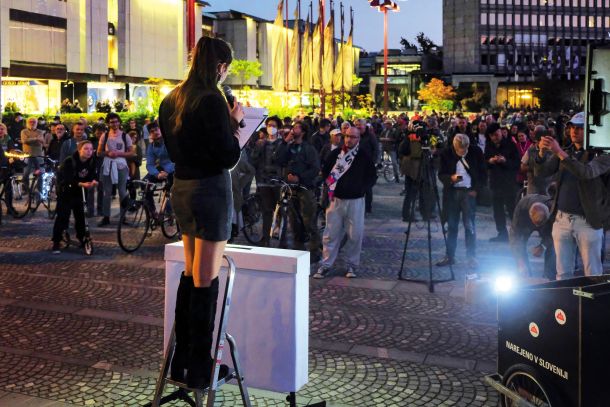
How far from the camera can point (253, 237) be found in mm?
12180

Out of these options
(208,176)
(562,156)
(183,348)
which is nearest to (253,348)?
(183,348)

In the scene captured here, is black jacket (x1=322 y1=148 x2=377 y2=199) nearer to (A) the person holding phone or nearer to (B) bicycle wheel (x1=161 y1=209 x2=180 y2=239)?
(A) the person holding phone

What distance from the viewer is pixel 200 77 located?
12.0 ft

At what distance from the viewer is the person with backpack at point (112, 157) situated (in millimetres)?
13469

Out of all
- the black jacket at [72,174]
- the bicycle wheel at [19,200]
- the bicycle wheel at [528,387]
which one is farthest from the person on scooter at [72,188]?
the bicycle wheel at [528,387]

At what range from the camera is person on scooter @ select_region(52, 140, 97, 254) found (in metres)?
10.7

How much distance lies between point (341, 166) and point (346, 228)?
82 cm

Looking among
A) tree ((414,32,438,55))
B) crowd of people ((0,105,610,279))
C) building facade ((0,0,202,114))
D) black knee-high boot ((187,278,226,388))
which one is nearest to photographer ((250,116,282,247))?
crowd of people ((0,105,610,279))

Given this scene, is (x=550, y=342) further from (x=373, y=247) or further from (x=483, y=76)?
(x=483, y=76)

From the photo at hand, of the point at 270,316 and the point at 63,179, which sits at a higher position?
the point at 63,179

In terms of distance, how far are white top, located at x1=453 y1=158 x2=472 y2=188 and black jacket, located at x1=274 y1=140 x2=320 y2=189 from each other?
6.63ft

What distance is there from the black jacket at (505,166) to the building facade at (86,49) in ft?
103

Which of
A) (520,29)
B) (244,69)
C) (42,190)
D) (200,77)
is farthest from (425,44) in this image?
(200,77)

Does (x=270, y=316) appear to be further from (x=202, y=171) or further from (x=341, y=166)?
(x=341, y=166)
